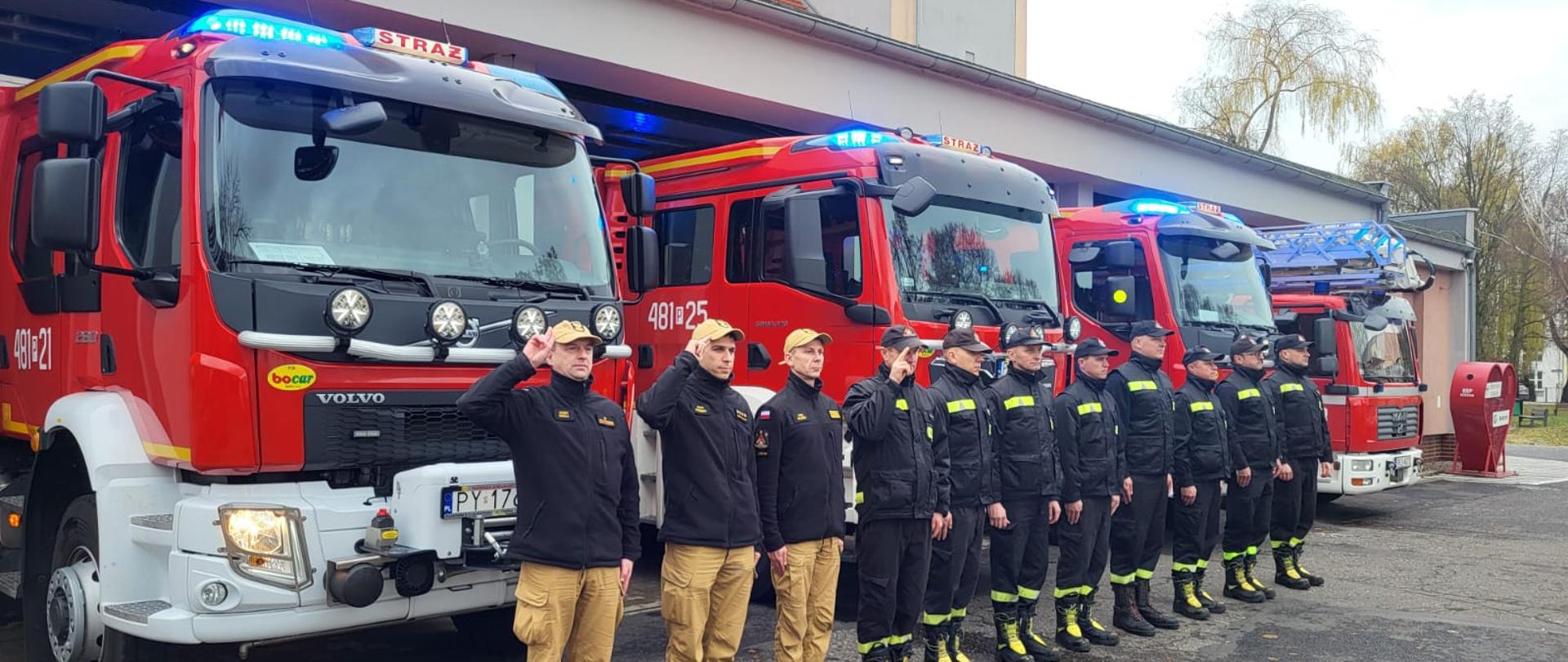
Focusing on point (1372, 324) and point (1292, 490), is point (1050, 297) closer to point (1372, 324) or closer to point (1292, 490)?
point (1292, 490)

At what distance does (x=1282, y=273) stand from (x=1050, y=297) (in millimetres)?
6344

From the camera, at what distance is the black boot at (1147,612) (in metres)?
7.11

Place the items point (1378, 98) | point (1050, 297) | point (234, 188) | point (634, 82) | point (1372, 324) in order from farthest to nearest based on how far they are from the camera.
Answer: point (1378, 98) → point (1372, 324) → point (634, 82) → point (1050, 297) → point (234, 188)

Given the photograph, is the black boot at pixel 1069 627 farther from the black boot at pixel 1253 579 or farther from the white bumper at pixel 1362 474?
the white bumper at pixel 1362 474

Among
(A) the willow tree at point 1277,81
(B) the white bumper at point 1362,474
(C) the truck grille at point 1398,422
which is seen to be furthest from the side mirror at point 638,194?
(A) the willow tree at point 1277,81

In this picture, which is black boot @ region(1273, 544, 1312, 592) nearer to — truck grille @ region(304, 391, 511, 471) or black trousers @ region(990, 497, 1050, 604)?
black trousers @ region(990, 497, 1050, 604)

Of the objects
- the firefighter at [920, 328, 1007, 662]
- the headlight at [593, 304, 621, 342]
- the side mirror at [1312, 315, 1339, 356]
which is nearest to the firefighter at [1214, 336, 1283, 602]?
the firefighter at [920, 328, 1007, 662]

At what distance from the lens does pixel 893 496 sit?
17.9 feet

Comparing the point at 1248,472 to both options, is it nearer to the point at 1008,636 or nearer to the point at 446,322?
the point at 1008,636

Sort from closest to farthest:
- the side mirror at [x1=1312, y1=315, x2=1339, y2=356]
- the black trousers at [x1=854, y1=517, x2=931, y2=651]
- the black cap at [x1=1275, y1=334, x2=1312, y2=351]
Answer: the black trousers at [x1=854, y1=517, x2=931, y2=651], the black cap at [x1=1275, y1=334, x2=1312, y2=351], the side mirror at [x1=1312, y1=315, x2=1339, y2=356]

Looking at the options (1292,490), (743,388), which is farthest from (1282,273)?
(743,388)

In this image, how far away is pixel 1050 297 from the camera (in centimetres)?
823

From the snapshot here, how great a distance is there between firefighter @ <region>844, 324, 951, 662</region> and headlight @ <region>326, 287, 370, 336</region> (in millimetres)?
2177

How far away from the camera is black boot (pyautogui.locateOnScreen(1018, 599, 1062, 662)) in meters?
6.30
